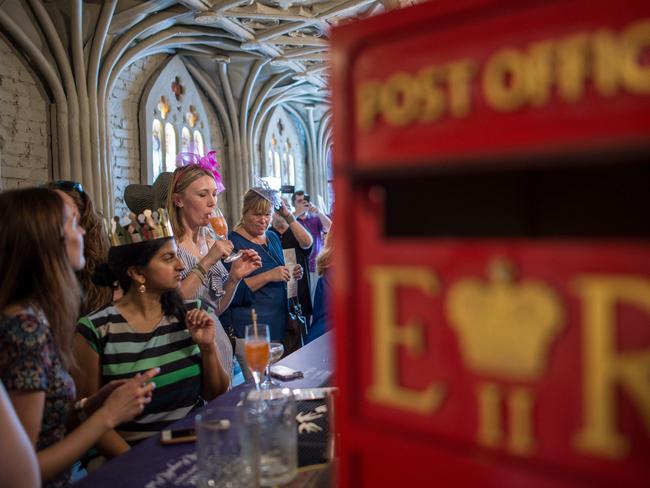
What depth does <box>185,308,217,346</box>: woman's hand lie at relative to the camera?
1934mm

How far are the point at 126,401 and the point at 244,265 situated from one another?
1.43 metres

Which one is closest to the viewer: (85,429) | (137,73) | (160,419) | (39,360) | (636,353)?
(636,353)

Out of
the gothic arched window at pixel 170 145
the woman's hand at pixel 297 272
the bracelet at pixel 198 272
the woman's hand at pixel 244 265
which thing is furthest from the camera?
the gothic arched window at pixel 170 145

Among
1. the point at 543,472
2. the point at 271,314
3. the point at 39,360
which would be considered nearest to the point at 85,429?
the point at 39,360

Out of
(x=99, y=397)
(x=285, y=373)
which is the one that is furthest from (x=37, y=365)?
(x=285, y=373)

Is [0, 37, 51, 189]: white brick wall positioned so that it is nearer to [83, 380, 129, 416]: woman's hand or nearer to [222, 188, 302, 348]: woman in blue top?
[222, 188, 302, 348]: woman in blue top

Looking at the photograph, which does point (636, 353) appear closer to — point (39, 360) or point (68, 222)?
point (39, 360)

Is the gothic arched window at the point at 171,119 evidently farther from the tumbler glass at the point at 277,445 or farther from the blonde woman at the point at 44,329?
the tumbler glass at the point at 277,445

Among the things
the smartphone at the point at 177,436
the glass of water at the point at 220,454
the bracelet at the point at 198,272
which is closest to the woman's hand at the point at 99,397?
the smartphone at the point at 177,436

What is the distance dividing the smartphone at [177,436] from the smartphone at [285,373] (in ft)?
1.75

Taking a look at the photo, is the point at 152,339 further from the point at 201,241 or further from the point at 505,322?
the point at 505,322

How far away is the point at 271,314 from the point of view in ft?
10.5

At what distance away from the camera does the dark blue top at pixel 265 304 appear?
3.13 metres

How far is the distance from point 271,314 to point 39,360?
1900 mm
